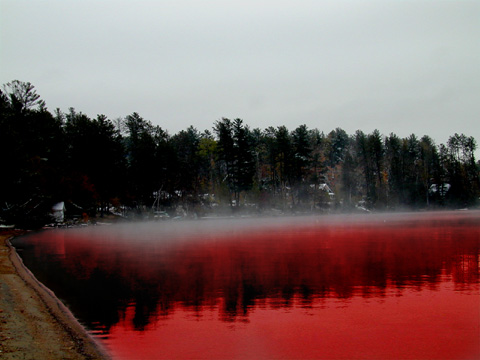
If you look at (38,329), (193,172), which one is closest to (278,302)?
(38,329)

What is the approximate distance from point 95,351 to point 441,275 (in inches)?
631

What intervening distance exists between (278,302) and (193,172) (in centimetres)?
9519

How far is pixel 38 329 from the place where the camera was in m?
11.7

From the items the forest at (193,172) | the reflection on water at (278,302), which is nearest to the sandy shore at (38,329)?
the reflection on water at (278,302)

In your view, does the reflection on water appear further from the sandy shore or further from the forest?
the forest

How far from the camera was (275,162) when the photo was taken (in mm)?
115438

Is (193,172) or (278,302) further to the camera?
(193,172)

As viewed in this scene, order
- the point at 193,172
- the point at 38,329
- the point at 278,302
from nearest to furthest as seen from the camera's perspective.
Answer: the point at 38,329 < the point at 278,302 < the point at 193,172

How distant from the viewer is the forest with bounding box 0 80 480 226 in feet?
213

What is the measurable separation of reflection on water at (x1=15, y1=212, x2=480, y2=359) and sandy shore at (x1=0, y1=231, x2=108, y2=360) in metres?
0.62

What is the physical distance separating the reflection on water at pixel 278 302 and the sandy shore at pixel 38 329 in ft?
2.03

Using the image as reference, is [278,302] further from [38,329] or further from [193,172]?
[193,172]

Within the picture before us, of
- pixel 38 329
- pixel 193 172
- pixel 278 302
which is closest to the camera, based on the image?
→ pixel 38 329

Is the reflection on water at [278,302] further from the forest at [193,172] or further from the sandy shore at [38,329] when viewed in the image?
the forest at [193,172]
